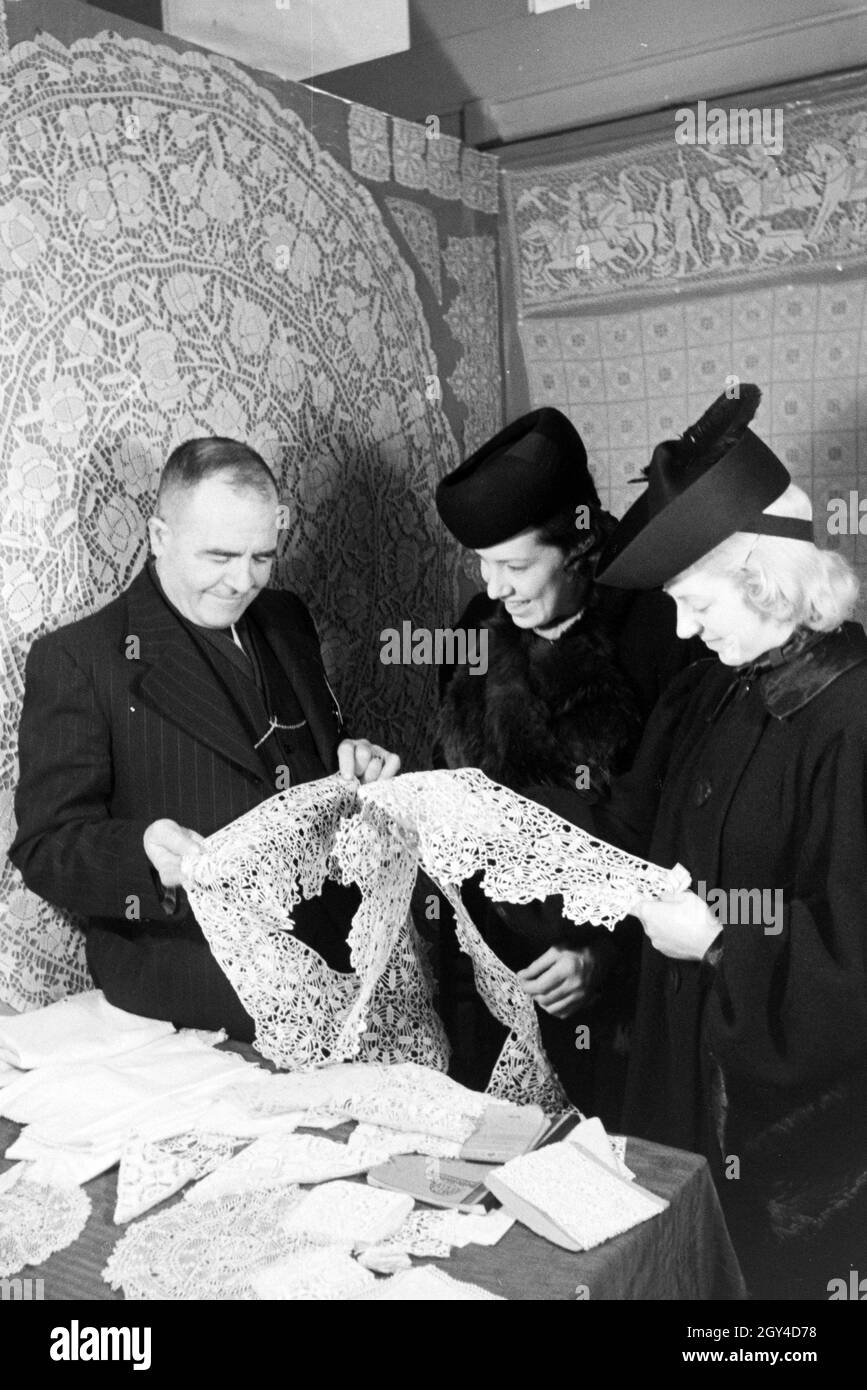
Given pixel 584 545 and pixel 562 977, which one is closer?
pixel 562 977

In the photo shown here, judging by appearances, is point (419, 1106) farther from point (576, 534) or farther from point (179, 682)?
point (576, 534)

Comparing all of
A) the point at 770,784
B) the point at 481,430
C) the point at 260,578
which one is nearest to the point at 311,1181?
the point at 770,784

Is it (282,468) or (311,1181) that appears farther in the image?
(282,468)

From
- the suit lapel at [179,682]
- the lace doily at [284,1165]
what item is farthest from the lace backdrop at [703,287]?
the lace doily at [284,1165]

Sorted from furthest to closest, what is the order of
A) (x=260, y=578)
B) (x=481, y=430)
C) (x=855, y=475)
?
(x=481, y=430) < (x=855, y=475) < (x=260, y=578)

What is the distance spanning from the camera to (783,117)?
3.92 m

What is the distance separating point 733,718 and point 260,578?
1.09 meters

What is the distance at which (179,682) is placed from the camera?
2.96 meters

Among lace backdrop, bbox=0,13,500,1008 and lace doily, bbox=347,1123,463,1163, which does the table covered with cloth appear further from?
lace backdrop, bbox=0,13,500,1008

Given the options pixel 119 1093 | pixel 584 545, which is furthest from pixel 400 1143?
pixel 584 545

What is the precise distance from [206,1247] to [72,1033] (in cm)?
87

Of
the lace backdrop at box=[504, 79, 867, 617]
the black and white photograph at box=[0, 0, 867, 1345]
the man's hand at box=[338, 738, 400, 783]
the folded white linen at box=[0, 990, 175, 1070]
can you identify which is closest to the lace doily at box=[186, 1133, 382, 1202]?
the black and white photograph at box=[0, 0, 867, 1345]

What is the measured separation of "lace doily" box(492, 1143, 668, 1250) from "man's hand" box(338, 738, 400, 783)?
39.7 inches

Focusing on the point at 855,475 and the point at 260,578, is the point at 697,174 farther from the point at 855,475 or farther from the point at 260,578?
the point at 260,578
